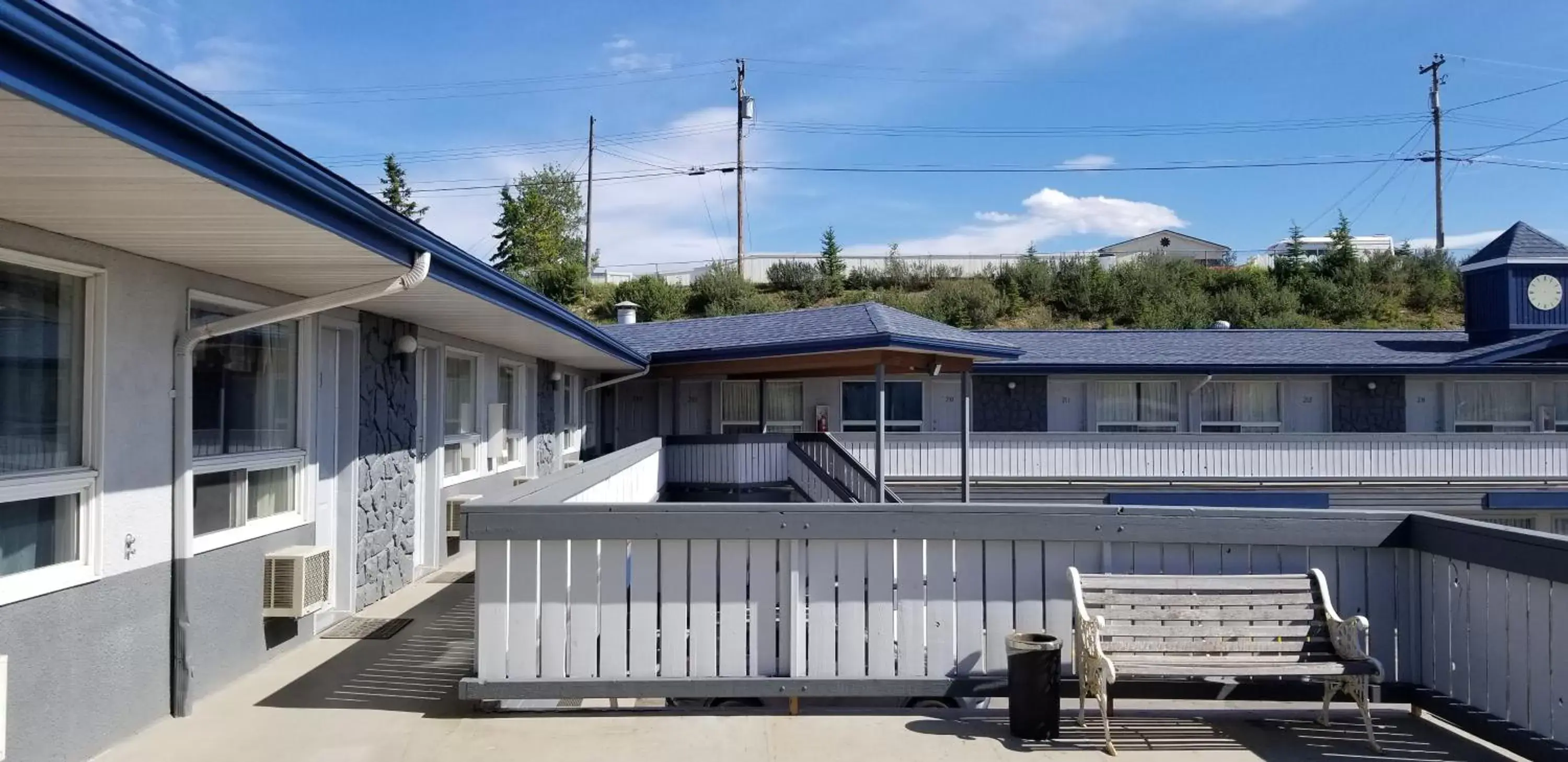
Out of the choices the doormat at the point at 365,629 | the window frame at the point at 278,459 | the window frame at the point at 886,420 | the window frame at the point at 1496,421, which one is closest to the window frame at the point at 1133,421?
the window frame at the point at 886,420

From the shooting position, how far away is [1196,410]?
2042 centimetres

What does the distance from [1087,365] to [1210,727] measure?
1486cm

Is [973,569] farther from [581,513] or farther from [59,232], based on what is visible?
[59,232]

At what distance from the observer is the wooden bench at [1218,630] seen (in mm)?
4719

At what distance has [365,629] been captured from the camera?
7316 millimetres

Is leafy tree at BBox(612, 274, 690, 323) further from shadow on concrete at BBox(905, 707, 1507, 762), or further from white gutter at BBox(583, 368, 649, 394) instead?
shadow on concrete at BBox(905, 707, 1507, 762)

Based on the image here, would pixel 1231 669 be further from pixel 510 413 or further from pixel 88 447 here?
pixel 510 413

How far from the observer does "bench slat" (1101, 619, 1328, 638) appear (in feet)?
16.1

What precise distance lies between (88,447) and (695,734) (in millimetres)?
3100

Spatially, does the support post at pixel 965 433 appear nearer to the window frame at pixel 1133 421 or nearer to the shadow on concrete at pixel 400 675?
the window frame at pixel 1133 421

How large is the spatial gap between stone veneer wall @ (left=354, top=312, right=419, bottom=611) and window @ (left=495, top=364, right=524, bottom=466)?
9.77 ft

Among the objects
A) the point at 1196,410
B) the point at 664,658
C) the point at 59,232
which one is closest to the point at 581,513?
the point at 664,658

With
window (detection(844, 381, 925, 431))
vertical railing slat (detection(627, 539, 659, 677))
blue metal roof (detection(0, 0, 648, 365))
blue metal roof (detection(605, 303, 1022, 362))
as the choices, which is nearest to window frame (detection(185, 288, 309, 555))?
blue metal roof (detection(0, 0, 648, 365))

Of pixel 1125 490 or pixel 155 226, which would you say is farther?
pixel 1125 490
